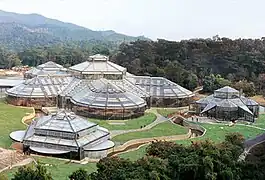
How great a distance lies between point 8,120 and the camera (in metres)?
51.9

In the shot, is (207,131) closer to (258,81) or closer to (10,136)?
(10,136)

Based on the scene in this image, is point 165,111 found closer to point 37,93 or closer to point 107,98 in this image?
point 107,98

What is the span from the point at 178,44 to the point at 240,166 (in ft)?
237

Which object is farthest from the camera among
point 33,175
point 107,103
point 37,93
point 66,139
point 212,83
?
point 212,83

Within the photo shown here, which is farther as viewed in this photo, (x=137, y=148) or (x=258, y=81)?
(x=258, y=81)

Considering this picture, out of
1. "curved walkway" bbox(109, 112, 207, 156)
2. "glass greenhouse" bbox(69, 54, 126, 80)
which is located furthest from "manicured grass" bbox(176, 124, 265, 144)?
"glass greenhouse" bbox(69, 54, 126, 80)

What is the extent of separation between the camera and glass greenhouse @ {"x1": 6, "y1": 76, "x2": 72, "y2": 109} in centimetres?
6315

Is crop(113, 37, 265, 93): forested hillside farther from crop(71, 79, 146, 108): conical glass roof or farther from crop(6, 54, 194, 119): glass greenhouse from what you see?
crop(71, 79, 146, 108): conical glass roof

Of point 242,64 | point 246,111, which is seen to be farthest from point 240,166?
point 242,64

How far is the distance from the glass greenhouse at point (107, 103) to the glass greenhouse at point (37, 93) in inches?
205

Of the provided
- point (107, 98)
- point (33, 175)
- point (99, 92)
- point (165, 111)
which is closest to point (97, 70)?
point (99, 92)

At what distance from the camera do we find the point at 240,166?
30.8 meters

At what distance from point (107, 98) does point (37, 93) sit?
40.8 ft

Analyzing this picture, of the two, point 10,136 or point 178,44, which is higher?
point 178,44
